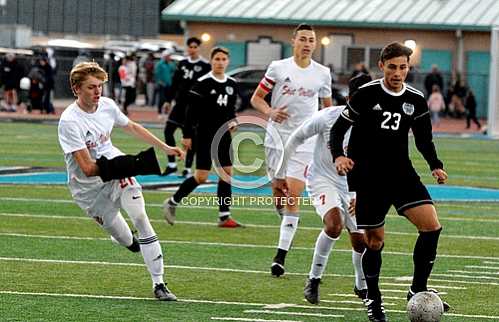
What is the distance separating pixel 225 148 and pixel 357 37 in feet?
119

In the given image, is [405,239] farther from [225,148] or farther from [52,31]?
[52,31]

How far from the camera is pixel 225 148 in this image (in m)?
16.0

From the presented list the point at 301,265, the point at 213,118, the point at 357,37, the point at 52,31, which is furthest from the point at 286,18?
the point at 301,265

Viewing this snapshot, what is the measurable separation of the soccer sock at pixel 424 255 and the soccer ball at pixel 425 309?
18.2 inches

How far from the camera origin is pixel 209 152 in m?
16.0

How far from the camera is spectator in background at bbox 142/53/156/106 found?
1975 inches

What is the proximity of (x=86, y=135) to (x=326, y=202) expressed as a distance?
192 centimetres

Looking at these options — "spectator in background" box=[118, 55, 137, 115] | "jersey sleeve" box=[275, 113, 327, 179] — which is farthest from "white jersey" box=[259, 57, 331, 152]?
"spectator in background" box=[118, 55, 137, 115]

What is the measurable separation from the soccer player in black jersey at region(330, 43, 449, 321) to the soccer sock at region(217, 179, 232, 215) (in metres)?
A: 6.07

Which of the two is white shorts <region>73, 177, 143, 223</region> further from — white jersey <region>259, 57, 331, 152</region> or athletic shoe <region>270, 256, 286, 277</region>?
white jersey <region>259, 57, 331, 152</region>

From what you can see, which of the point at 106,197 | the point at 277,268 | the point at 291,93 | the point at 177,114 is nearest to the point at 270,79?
the point at 291,93

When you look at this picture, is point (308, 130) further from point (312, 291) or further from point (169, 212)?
point (169, 212)

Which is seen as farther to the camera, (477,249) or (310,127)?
(477,249)

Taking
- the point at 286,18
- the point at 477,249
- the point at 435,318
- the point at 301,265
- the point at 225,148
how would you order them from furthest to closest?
the point at 286,18, the point at 225,148, the point at 477,249, the point at 301,265, the point at 435,318
